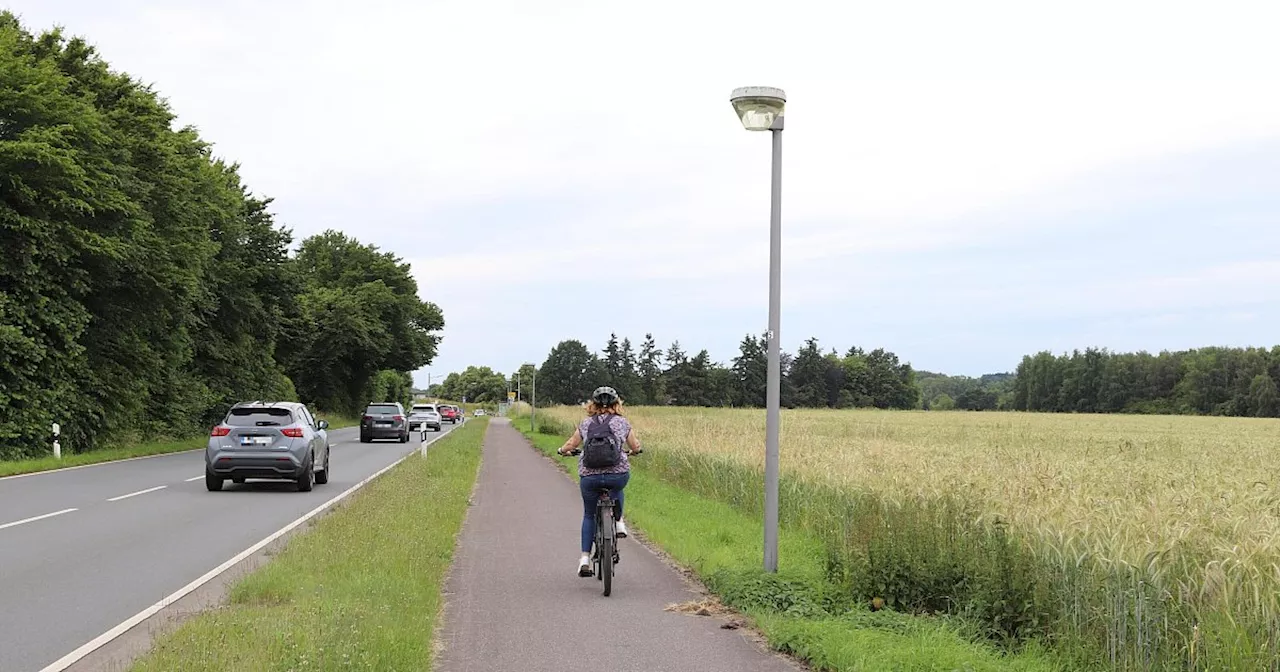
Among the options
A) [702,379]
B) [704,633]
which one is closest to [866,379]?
[702,379]

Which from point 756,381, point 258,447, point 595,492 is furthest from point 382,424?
point 756,381

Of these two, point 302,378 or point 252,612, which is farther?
point 302,378

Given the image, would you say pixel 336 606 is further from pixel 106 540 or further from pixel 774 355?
pixel 106 540

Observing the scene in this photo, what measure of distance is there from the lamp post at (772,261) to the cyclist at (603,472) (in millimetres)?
1243

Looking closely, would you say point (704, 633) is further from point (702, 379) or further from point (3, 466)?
point (702, 379)

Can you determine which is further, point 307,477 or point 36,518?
point 307,477

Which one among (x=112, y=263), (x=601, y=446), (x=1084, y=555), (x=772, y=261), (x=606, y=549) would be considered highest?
(x=112, y=263)

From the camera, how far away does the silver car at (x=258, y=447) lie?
19.0m

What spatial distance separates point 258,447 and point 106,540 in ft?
21.9

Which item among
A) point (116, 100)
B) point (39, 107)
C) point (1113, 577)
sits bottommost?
point (1113, 577)

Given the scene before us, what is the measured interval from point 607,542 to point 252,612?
2984 millimetres

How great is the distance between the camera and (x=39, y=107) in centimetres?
2622

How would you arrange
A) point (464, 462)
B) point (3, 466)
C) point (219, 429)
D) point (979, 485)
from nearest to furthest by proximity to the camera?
1. point (979, 485)
2. point (219, 429)
3. point (3, 466)
4. point (464, 462)

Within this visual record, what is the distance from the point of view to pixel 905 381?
156 metres
